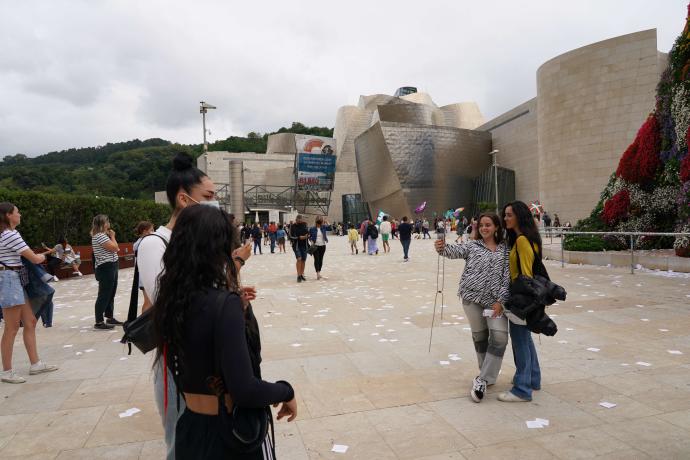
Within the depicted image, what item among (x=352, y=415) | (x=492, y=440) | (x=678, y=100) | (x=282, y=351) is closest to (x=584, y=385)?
(x=492, y=440)

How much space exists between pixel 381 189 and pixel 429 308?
1616 inches

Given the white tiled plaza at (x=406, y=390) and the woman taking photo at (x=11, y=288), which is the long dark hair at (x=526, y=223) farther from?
the woman taking photo at (x=11, y=288)

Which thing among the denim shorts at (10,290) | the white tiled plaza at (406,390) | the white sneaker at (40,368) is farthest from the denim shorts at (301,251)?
the denim shorts at (10,290)

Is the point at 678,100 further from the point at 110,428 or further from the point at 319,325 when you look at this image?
the point at 110,428

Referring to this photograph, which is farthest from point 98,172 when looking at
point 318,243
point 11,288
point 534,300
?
point 534,300

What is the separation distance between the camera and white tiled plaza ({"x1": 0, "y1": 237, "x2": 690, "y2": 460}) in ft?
9.30

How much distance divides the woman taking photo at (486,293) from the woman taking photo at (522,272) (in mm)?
92

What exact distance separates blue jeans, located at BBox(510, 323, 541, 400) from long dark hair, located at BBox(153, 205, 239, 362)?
8.62 feet

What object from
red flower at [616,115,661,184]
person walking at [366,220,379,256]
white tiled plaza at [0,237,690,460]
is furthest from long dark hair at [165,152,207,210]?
person walking at [366,220,379,256]

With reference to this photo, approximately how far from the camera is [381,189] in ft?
156

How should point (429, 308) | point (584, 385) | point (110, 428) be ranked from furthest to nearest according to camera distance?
point (429, 308)
point (584, 385)
point (110, 428)

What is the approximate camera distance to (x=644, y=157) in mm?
11383

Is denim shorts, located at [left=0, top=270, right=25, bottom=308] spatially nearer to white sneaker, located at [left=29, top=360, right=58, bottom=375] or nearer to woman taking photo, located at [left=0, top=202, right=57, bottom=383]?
woman taking photo, located at [left=0, top=202, right=57, bottom=383]

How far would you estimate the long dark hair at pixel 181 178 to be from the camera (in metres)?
2.25
